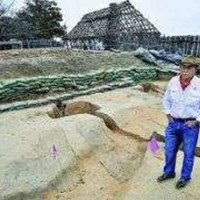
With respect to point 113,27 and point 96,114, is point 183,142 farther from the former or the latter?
point 113,27

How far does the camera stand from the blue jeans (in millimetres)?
5230

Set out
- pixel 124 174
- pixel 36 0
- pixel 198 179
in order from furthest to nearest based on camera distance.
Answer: pixel 36 0 < pixel 124 174 < pixel 198 179

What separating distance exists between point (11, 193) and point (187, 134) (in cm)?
243

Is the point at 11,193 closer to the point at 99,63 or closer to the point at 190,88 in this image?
the point at 190,88

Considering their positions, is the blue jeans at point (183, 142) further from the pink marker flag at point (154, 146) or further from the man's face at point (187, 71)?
the pink marker flag at point (154, 146)

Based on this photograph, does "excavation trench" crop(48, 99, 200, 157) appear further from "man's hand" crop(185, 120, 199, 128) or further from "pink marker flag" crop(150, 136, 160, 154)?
"man's hand" crop(185, 120, 199, 128)

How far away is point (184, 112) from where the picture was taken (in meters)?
5.17

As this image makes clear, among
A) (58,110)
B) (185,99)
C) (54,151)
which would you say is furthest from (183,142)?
(58,110)

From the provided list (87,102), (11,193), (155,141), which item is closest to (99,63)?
(87,102)

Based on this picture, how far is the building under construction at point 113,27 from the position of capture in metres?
20.2

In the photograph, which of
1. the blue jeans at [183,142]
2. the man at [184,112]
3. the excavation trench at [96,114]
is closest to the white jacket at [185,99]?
the man at [184,112]

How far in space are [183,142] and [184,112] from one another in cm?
40

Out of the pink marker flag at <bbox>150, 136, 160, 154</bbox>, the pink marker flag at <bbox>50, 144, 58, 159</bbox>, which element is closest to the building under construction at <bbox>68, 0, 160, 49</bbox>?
the pink marker flag at <bbox>150, 136, 160, 154</bbox>

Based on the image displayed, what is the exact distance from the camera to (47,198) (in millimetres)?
5973
